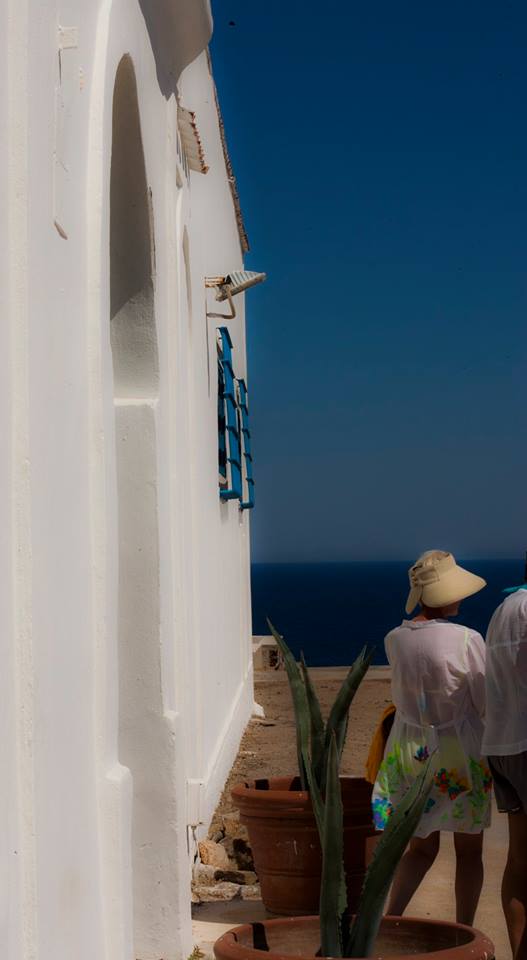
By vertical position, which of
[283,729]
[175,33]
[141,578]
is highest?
[175,33]

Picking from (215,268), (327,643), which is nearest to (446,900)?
(215,268)

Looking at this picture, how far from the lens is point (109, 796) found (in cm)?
359

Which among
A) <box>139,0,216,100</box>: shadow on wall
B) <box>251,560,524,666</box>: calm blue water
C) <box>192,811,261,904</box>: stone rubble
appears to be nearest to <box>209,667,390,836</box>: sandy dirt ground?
<box>192,811,261,904</box>: stone rubble

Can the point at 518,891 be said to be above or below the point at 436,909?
above

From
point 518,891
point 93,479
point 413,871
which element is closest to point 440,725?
point 413,871

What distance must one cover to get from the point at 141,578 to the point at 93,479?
4.80ft

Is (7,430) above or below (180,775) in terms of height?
above

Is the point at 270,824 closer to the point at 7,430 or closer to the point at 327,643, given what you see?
the point at 7,430

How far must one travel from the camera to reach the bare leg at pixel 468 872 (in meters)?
4.84

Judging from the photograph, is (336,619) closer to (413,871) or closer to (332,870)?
(413,871)

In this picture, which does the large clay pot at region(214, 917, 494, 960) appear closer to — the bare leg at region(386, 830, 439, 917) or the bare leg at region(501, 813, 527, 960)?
the bare leg at region(501, 813, 527, 960)

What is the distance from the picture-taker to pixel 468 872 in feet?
16.0

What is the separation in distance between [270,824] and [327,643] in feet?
227

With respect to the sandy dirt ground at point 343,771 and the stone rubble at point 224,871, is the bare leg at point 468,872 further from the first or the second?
the stone rubble at point 224,871
